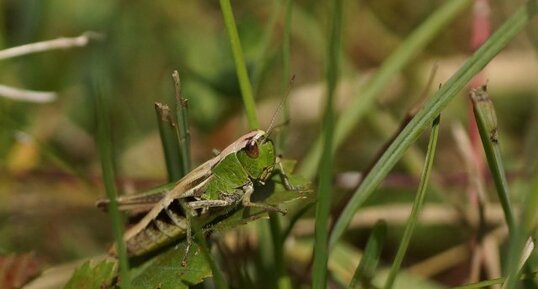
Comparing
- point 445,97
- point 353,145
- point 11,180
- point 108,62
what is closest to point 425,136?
point 353,145

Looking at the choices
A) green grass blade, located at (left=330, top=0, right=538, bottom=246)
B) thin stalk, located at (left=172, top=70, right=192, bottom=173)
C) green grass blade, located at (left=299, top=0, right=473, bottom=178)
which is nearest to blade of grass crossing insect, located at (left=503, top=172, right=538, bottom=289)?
green grass blade, located at (left=330, top=0, right=538, bottom=246)

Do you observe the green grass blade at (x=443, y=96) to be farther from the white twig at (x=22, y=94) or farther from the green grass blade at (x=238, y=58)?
the white twig at (x=22, y=94)

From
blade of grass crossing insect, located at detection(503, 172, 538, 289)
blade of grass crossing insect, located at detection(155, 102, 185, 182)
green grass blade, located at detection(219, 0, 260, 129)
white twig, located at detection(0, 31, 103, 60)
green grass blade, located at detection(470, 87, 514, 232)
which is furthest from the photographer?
white twig, located at detection(0, 31, 103, 60)

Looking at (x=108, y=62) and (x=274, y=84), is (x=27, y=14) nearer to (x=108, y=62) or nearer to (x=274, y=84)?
(x=108, y=62)

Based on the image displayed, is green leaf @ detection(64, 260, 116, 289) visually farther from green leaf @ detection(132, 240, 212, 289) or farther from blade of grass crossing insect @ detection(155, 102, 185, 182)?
blade of grass crossing insect @ detection(155, 102, 185, 182)

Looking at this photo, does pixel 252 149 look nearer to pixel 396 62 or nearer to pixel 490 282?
pixel 490 282

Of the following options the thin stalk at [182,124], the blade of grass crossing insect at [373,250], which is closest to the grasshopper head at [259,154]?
the thin stalk at [182,124]
